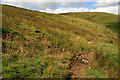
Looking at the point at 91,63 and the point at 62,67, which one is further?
the point at 91,63

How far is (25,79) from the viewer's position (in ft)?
10.8

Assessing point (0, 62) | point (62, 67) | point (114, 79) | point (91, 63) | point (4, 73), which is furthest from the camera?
point (91, 63)

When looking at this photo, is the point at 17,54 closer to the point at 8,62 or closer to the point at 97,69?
the point at 8,62

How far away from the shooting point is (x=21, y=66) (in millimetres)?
3801

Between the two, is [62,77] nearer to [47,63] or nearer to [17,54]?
[47,63]

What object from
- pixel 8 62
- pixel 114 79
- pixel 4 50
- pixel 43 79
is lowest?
pixel 114 79

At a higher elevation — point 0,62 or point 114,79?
point 0,62

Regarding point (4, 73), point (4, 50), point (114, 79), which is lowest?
point (114, 79)

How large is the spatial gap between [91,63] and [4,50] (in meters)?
5.02

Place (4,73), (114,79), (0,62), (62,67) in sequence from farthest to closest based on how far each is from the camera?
(62,67)
(114,79)
(0,62)
(4,73)

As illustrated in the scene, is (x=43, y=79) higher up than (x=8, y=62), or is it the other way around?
(x=8, y=62)


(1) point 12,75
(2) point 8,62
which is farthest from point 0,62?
(1) point 12,75

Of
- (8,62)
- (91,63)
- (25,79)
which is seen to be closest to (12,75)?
(25,79)

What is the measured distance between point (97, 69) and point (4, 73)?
4.54 metres
